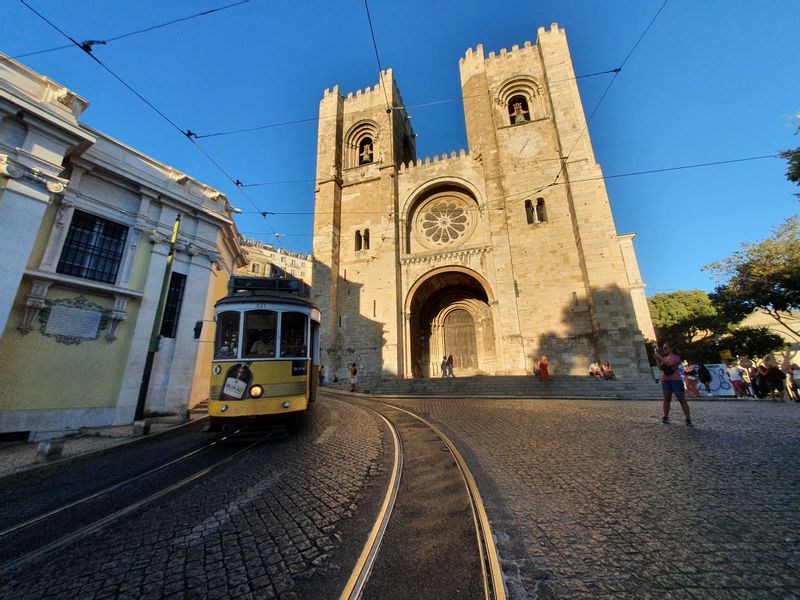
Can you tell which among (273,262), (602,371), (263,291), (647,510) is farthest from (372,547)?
(273,262)

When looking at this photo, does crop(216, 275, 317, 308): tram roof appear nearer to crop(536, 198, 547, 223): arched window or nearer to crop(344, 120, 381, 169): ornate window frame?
crop(536, 198, 547, 223): arched window

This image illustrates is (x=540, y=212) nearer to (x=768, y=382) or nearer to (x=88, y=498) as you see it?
(x=768, y=382)

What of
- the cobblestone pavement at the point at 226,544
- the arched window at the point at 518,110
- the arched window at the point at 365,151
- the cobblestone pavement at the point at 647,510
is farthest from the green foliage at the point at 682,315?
the cobblestone pavement at the point at 226,544

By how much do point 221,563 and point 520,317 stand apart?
1527cm

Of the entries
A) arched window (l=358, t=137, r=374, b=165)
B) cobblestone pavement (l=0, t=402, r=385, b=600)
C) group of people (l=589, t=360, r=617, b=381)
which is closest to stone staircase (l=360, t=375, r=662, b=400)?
group of people (l=589, t=360, r=617, b=381)

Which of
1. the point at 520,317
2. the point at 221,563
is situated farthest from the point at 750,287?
the point at 221,563

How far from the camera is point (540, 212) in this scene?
1645 cm

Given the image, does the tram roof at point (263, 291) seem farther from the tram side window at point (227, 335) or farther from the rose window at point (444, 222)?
the rose window at point (444, 222)

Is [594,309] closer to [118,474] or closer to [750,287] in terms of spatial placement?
[750,287]

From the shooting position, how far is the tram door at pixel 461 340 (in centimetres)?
1905

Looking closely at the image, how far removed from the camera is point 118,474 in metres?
3.91

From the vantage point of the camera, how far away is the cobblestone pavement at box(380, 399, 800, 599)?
5.08ft

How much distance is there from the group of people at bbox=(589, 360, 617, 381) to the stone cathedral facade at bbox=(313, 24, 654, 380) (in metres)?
0.41

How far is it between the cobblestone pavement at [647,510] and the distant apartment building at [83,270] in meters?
6.79
